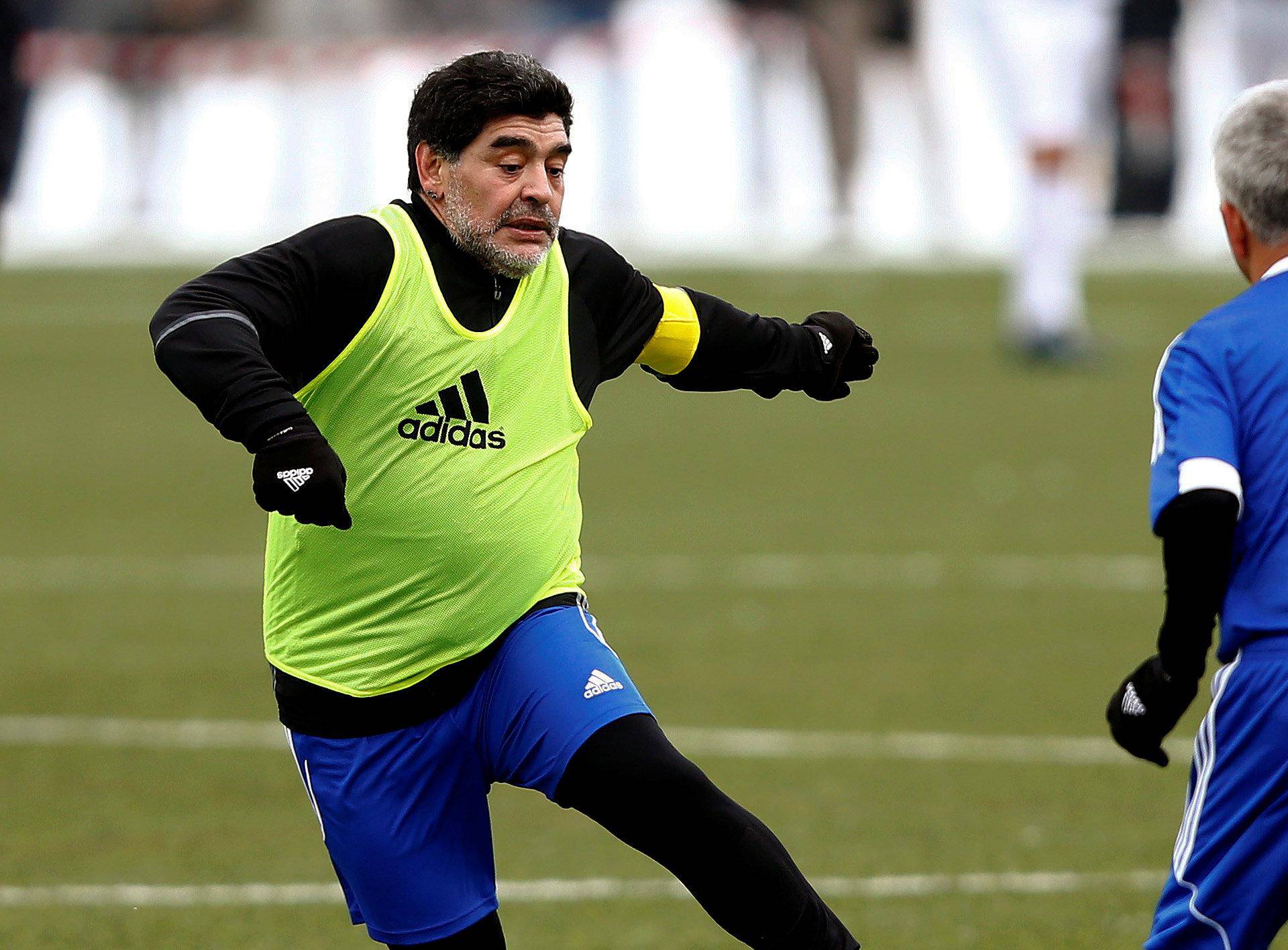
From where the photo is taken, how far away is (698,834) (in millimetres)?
4078

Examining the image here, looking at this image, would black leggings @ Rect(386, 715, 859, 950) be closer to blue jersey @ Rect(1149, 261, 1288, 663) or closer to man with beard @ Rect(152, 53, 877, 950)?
man with beard @ Rect(152, 53, 877, 950)

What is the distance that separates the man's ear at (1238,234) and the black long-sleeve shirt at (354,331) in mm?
1087

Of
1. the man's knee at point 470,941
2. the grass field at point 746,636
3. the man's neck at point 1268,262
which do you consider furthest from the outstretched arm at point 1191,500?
the grass field at point 746,636

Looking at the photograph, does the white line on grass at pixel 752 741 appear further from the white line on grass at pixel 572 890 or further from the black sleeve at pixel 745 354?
the black sleeve at pixel 745 354

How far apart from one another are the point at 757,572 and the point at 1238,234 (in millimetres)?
6443

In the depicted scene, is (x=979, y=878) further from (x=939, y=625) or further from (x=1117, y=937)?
(x=939, y=625)

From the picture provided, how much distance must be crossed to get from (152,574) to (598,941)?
17.3 feet

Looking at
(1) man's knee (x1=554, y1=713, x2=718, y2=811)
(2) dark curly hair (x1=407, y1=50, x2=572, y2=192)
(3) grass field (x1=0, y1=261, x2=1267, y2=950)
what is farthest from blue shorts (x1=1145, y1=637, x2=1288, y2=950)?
(3) grass field (x1=0, y1=261, x2=1267, y2=950)

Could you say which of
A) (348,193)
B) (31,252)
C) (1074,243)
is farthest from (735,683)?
(31,252)

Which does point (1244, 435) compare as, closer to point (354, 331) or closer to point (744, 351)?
point (744, 351)

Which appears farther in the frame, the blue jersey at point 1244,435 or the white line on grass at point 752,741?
the white line on grass at point 752,741

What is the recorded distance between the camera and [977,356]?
16.5m

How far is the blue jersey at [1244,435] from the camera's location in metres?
3.69

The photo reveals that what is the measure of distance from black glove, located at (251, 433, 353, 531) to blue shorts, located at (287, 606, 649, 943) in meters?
0.61
